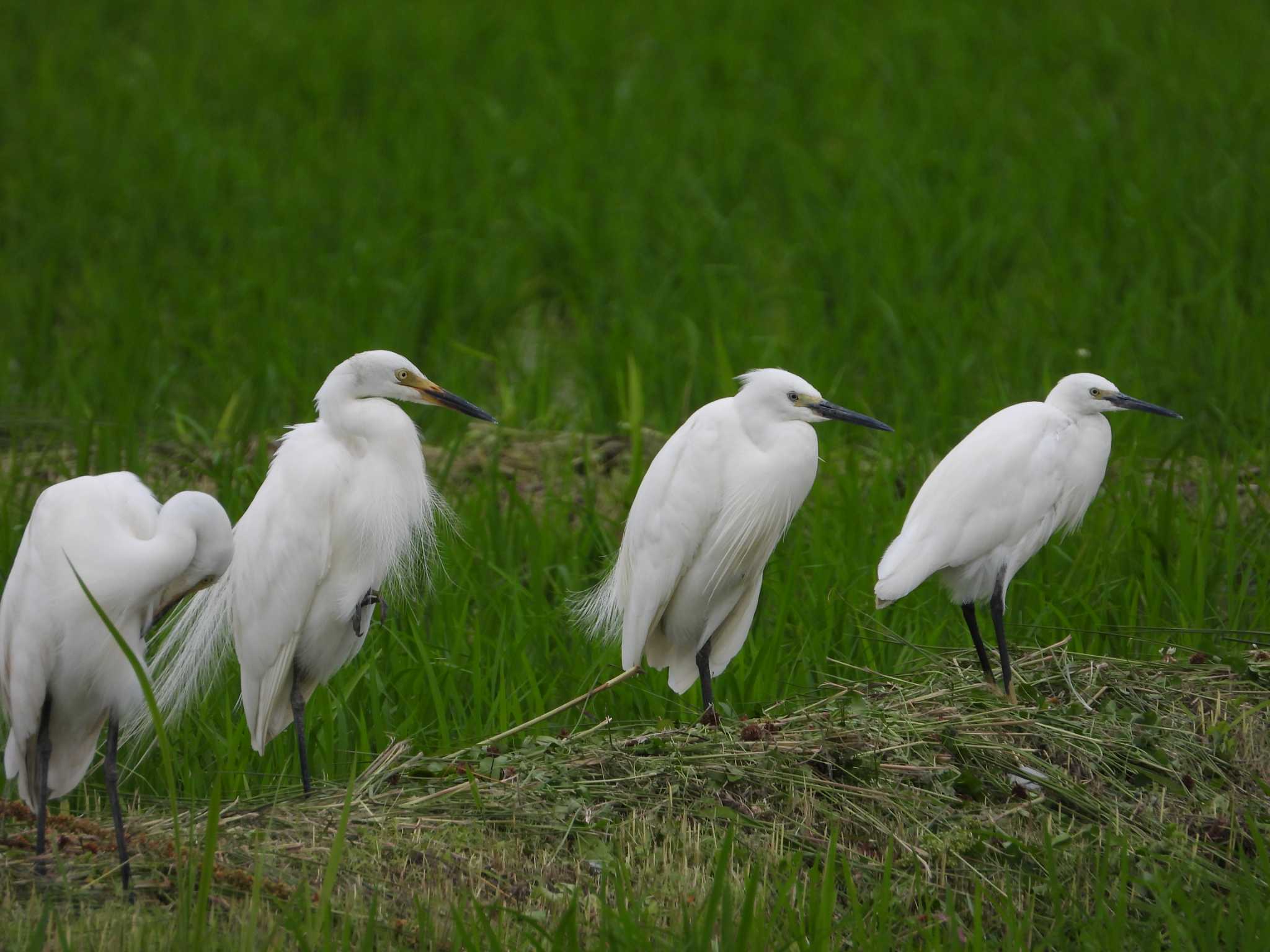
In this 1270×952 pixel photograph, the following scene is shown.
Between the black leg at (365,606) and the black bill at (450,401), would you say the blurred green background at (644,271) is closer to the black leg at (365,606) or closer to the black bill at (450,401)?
the black leg at (365,606)

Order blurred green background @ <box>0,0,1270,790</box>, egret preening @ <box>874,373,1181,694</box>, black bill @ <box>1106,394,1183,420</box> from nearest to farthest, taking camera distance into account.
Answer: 1. egret preening @ <box>874,373,1181,694</box>
2. black bill @ <box>1106,394,1183,420</box>
3. blurred green background @ <box>0,0,1270,790</box>

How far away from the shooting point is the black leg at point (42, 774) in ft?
9.64

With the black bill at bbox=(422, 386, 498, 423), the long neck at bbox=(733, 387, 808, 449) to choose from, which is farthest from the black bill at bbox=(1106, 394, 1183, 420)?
the black bill at bbox=(422, 386, 498, 423)

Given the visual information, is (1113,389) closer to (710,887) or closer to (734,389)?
(710,887)

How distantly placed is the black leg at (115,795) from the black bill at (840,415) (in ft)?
6.03

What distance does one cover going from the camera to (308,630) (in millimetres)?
3680

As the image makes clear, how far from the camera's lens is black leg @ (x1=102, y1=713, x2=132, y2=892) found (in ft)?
9.30

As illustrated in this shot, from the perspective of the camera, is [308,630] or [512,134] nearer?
[308,630]

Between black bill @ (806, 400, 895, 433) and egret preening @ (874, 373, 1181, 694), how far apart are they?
0.86 feet

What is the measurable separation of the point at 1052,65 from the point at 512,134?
434cm

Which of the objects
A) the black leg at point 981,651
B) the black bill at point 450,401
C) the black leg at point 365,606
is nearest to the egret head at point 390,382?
the black bill at point 450,401

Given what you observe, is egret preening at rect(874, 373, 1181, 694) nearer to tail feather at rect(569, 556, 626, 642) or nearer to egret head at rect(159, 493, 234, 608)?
tail feather at rect(569, 556, 626, 642)

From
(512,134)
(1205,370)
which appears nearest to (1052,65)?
(512,134)

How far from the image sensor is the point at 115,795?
2.97 metres
